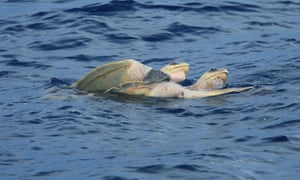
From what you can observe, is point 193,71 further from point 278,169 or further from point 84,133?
point 278,169

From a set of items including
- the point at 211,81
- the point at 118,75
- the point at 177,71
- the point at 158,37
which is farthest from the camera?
the point at 158,37

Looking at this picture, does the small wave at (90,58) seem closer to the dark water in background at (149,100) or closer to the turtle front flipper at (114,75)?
the dark water in background at (149,100)

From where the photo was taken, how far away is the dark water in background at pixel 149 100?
11188mm

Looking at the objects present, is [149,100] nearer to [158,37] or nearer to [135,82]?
[135,82]

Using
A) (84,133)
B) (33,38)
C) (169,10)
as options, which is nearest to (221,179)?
(84,133)

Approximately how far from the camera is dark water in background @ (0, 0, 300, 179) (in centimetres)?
1119

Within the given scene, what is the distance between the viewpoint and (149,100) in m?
14.1

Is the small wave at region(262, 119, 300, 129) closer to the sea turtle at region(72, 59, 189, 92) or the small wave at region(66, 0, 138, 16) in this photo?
the sea turtle at region(72, 59, 189, 92)

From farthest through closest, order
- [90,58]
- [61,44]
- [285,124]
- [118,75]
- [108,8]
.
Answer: [108,8] < [61,44] < [90,58] < [118,75] < [285,124]

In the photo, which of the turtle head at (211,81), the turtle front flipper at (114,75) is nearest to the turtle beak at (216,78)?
the turtle head at (211,81)

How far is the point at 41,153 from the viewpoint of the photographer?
11625 millimetres

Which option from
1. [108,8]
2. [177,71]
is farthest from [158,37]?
[177,71]

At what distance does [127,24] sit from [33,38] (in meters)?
2.06

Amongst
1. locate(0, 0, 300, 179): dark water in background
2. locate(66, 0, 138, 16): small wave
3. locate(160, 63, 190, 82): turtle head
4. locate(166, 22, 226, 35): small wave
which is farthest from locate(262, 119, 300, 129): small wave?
locate(66, 0, 138, 16): small wave
